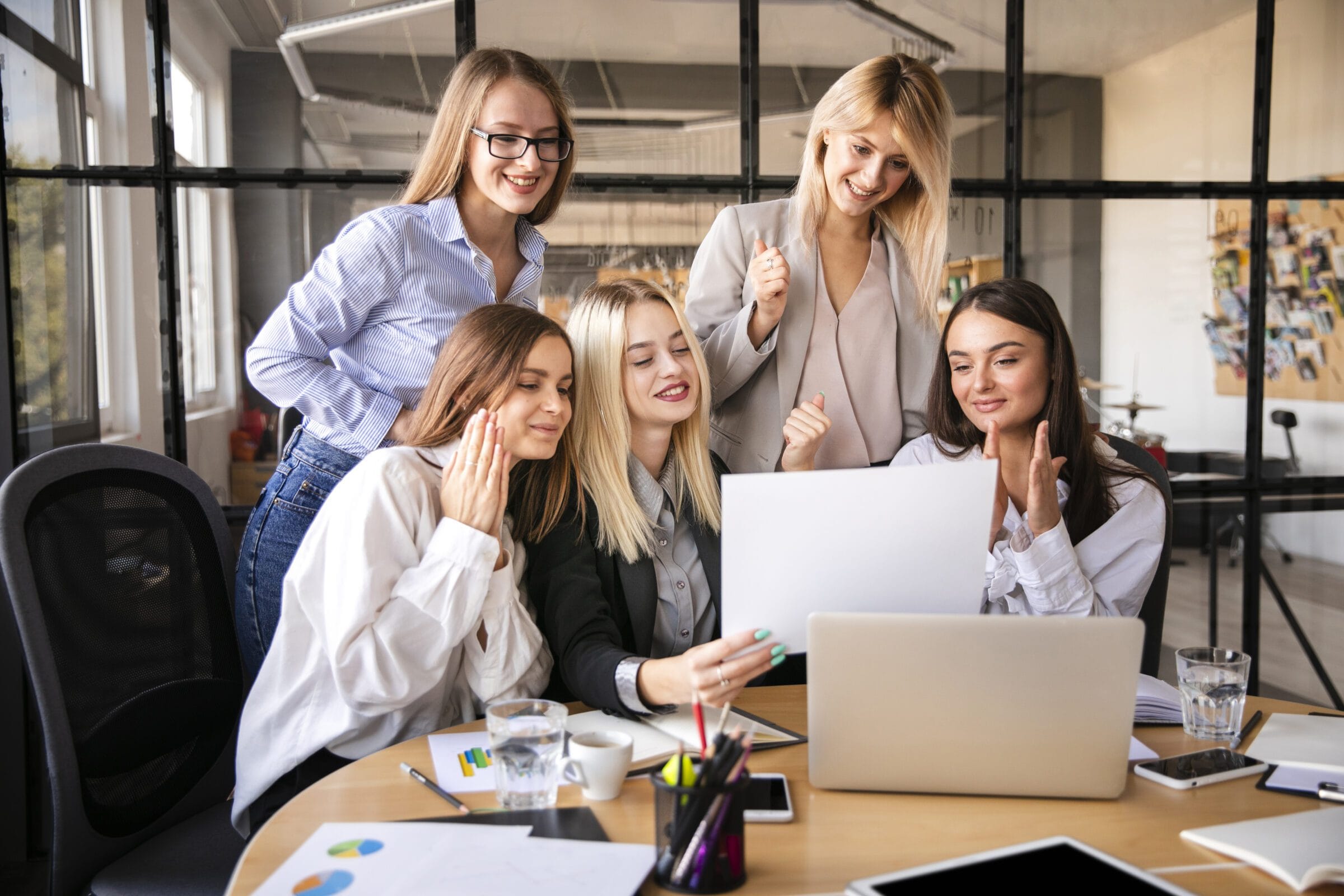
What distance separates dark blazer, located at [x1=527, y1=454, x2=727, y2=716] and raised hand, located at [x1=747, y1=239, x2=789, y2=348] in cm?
58

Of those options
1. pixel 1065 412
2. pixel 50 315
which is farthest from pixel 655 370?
pixel 50 315

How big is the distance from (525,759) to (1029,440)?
52.2 inches

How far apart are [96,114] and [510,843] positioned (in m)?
2.21

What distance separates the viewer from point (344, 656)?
1444 millimetres

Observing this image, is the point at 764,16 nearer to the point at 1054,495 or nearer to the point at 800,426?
the point at 800,426

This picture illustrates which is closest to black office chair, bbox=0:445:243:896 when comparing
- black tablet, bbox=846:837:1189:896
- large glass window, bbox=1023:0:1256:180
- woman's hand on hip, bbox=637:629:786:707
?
woman's hand on hip, bbox=637:629:786:707

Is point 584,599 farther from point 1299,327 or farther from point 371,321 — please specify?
point 1299,327

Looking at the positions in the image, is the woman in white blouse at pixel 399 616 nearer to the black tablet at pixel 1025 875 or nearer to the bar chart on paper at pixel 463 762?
the bar chart on paper at pixel 463 762

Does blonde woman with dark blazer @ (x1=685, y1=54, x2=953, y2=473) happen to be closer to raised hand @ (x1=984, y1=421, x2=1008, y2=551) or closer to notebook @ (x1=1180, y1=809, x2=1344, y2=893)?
raised hand @ (x1=984, y1=421, x2=1008, y2=551)

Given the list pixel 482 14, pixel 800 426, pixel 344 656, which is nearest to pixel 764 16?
pixel 482 14

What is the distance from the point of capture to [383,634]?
4.76ft

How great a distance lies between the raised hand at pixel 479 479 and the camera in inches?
59.4

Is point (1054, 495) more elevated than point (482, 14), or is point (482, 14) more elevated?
point (482, 14)

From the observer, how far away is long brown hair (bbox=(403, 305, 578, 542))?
5.58 ft
